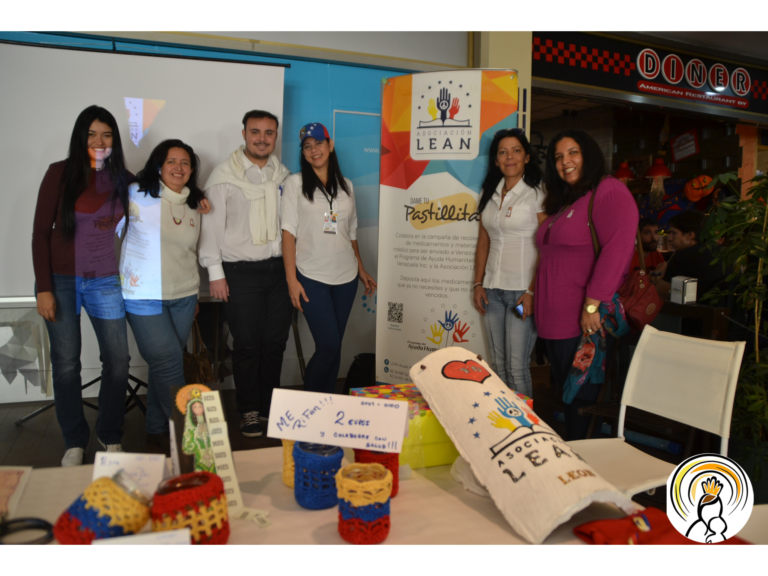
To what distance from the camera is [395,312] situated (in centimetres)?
295

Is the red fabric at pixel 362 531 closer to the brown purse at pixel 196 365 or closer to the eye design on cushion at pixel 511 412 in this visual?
the eye design on cushion at pixel 511 412

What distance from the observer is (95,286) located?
92.2 inches

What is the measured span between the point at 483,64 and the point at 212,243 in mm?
2405

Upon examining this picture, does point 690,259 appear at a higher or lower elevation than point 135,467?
higher

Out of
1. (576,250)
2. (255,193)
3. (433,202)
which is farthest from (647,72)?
(255,193)

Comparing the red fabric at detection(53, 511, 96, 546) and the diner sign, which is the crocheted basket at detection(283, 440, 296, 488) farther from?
the diner sign

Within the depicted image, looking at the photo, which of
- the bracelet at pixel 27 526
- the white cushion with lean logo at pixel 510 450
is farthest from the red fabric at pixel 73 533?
the white cushion with lean logo at pixel 510 450

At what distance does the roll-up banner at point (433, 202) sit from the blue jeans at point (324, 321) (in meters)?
0.32

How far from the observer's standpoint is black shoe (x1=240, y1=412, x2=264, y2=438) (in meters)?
2.73

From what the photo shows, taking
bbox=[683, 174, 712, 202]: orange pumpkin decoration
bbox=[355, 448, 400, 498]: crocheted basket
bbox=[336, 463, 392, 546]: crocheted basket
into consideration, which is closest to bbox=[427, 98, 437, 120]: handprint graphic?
bbox=[355, 448, 400, 498]: crocheted basket

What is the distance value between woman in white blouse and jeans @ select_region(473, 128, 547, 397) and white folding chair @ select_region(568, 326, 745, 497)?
2.31 feet

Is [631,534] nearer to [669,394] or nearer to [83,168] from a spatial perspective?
[669,394]

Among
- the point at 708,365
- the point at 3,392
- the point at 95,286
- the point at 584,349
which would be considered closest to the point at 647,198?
the point at 584,349

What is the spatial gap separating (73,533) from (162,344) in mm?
1902
